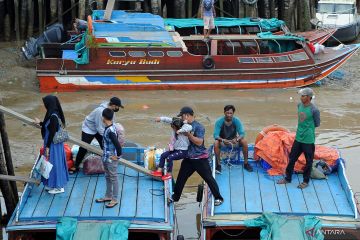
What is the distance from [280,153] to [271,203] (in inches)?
46.8

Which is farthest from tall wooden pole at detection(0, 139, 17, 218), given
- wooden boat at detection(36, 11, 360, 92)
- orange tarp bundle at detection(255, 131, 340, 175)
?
wooden boat at detection(36, 11, 360, 92)

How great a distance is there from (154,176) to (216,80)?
8380 millimetres

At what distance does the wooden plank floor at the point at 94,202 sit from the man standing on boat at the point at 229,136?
0.97 meters

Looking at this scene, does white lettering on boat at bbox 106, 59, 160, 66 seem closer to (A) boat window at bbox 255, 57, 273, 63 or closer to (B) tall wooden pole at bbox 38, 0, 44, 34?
(A) boat window at bbox 255, 57, 273, 63

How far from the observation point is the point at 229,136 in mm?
9281

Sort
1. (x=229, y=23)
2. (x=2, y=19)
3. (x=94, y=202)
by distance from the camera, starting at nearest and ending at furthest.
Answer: (x=94, y=202)
(x=229, y=23)
(x=2, y=19)

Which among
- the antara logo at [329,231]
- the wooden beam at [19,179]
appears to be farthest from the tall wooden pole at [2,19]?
the antara logo at [329,231]

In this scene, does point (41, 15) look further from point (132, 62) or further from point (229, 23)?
point (229, 23)

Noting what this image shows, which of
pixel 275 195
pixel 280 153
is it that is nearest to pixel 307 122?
pixel 280 153

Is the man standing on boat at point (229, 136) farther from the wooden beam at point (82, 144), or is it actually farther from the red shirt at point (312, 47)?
the red shirt at point (312, 47)

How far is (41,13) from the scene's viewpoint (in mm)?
20344

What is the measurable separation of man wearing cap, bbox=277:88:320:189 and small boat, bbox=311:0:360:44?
44.7 ft

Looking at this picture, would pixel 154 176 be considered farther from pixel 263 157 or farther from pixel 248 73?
pixel 248 73

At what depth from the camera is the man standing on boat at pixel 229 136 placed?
9211mm
